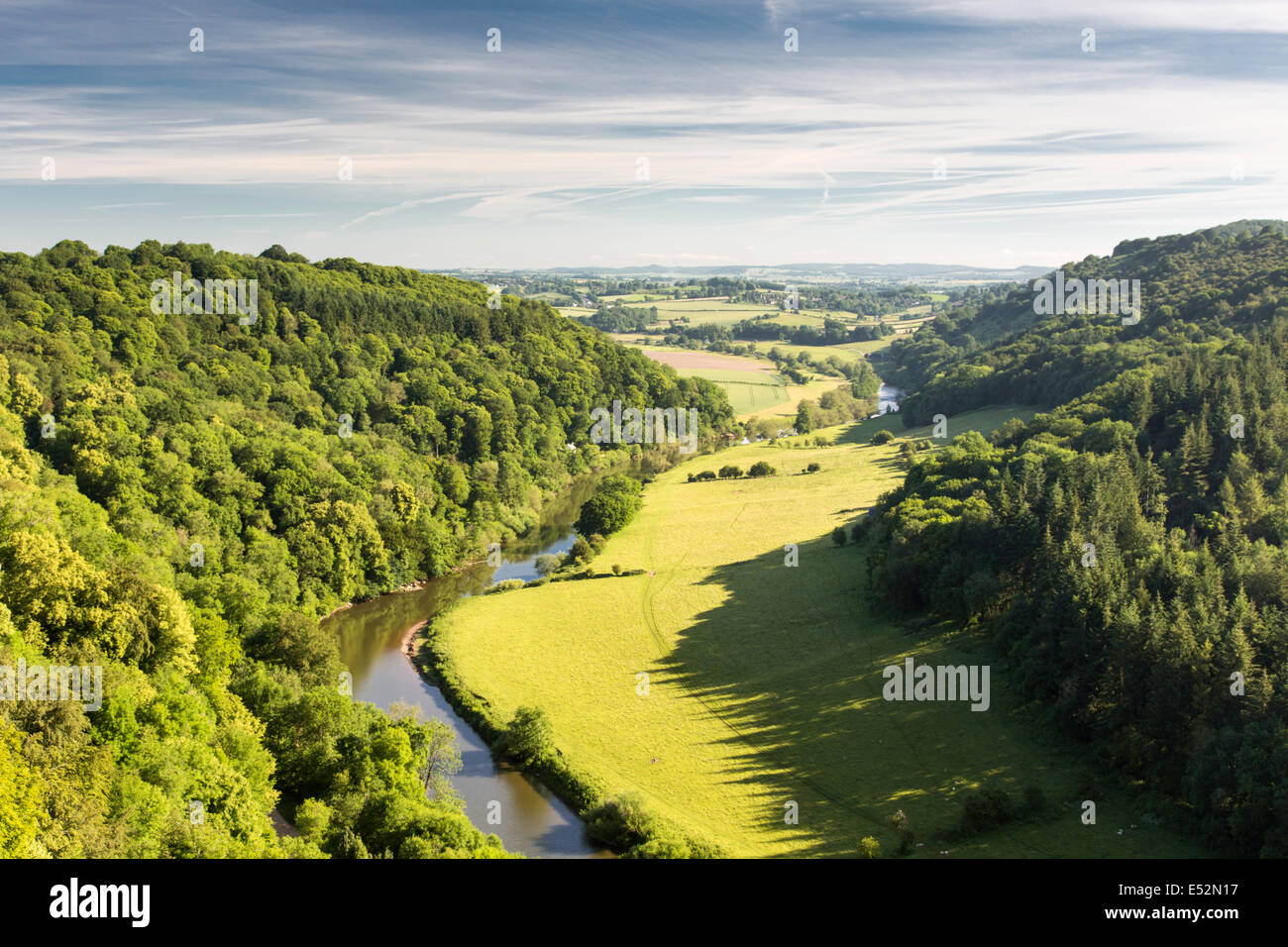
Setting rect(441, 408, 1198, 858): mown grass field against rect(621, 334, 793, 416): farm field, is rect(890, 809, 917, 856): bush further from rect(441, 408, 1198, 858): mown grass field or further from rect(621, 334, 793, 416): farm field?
rect(621, 334, 793, 416): farm field

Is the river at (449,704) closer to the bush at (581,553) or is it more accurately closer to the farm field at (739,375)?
the bush at (581,553)

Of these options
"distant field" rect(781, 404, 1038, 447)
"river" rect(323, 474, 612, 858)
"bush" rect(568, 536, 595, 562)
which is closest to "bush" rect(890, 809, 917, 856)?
"river" rect(323, 474, 612, 858)

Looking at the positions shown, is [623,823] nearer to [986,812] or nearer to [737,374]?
[986,812]

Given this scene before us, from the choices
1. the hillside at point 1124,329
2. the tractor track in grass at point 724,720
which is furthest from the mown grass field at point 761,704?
the hillside at point 1124,329

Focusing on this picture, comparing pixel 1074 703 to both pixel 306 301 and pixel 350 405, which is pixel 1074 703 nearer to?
pixel 350 405

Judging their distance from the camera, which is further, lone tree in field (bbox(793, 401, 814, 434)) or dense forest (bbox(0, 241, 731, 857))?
lone tree in field (bbox(793, 401, 814, 434))

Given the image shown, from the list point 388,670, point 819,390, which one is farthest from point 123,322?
point 819,390
